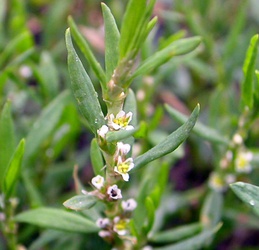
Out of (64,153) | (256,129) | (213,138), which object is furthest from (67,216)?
(256,129)

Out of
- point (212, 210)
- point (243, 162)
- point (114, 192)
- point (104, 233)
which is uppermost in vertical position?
point (114, 192)

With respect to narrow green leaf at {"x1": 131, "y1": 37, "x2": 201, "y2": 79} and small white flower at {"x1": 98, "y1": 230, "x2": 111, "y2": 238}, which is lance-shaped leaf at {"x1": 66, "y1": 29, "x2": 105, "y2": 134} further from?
small white flower at {"x1": 98, "y1": 230, "x2": 111, "y2": 238}

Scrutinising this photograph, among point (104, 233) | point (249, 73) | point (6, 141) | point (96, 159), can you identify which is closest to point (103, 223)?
point (104, 233)

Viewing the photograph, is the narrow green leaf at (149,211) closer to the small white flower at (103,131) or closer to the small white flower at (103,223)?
the small white flower at (103,223)

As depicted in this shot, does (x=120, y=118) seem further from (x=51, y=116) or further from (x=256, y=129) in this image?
(x=256, y=129)

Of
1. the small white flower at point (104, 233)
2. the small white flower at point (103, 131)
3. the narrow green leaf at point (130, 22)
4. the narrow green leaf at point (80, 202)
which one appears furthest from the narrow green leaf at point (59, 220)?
the narrow green leaf at point (130, 22)

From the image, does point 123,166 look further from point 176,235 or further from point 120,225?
point 176,235

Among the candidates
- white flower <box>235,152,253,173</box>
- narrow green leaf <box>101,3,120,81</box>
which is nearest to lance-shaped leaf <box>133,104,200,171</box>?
narrow green leaf <box>101,3,120,81</box>
